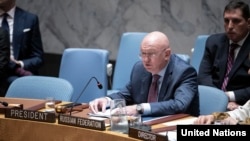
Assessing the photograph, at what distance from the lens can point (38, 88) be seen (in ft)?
13.6

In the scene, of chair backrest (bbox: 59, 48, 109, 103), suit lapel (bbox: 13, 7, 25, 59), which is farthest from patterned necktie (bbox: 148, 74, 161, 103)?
suit lapel (bbox: 13, 7, 25, 59)

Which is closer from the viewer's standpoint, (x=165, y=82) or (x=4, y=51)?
(x=165, y=82)

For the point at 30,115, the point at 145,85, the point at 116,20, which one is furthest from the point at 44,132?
the point at 116,20

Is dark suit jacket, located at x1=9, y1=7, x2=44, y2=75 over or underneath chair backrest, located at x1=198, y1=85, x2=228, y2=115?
over

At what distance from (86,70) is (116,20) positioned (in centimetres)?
188

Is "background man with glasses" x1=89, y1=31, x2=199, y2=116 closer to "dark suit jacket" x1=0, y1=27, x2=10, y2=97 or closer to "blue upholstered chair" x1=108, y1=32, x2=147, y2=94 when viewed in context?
"blue upholstered chair" x1=108, y1=32, x2=147, y2=94

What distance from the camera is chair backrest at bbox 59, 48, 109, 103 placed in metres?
4.84

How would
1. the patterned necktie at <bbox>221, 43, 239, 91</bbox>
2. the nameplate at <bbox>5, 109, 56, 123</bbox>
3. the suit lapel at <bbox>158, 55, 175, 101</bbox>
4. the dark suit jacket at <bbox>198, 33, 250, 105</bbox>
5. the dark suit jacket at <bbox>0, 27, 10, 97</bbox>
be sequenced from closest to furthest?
the nameplate at <bbox>5, 109, 56, 123</bbox>
the suit lapel at <bbox>158, 55, 175, 101</bbox>
the dark suit jacket at <bbox>198, 33, 250, 105</bbox>
the patterned necktie at <bbox>221, 43, 239, 91</bbox>
the dark suit jacket at <bbox>0, 27, 10, 97</bbox>

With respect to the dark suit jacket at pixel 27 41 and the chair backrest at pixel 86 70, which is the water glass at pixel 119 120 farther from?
the dark suit jacket at pixel 27 41

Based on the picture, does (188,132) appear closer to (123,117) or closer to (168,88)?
(123,117)

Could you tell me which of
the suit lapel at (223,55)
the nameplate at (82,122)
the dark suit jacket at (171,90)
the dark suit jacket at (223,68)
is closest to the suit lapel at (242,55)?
the dark suit jacket at (223,68)

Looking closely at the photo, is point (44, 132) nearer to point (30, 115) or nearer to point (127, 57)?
point (30, 115)

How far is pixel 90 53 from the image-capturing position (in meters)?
4.92

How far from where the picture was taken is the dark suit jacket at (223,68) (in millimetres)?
4527
